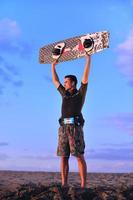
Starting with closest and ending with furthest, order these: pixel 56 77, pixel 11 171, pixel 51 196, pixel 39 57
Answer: pixel 51 196 < pixel 56 77 < pixel 39 57 < pixel 11 171

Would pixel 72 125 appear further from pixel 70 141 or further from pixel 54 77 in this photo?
pixel 54 77

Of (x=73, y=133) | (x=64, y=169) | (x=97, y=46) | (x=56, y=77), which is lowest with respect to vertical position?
(x=64, y=169)

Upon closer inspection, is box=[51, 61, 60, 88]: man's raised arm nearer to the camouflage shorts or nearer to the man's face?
the man's face

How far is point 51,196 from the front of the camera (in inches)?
308

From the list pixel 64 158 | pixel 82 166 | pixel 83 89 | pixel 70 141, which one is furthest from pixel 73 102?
pixel 82 166

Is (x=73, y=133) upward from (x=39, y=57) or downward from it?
downward

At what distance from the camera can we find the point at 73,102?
9.19 meters

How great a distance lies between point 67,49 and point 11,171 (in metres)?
5.14

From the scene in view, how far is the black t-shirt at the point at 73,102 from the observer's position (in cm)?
915

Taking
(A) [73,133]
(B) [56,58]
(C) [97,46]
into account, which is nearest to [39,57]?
(B) [56,58]

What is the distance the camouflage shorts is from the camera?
8.98m

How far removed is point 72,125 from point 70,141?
0.29 meters

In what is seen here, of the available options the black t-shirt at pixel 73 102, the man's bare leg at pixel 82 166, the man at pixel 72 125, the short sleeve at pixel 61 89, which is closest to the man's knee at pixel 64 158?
the man at pixel 72 125

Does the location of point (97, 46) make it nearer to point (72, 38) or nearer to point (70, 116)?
point (72, 38)
